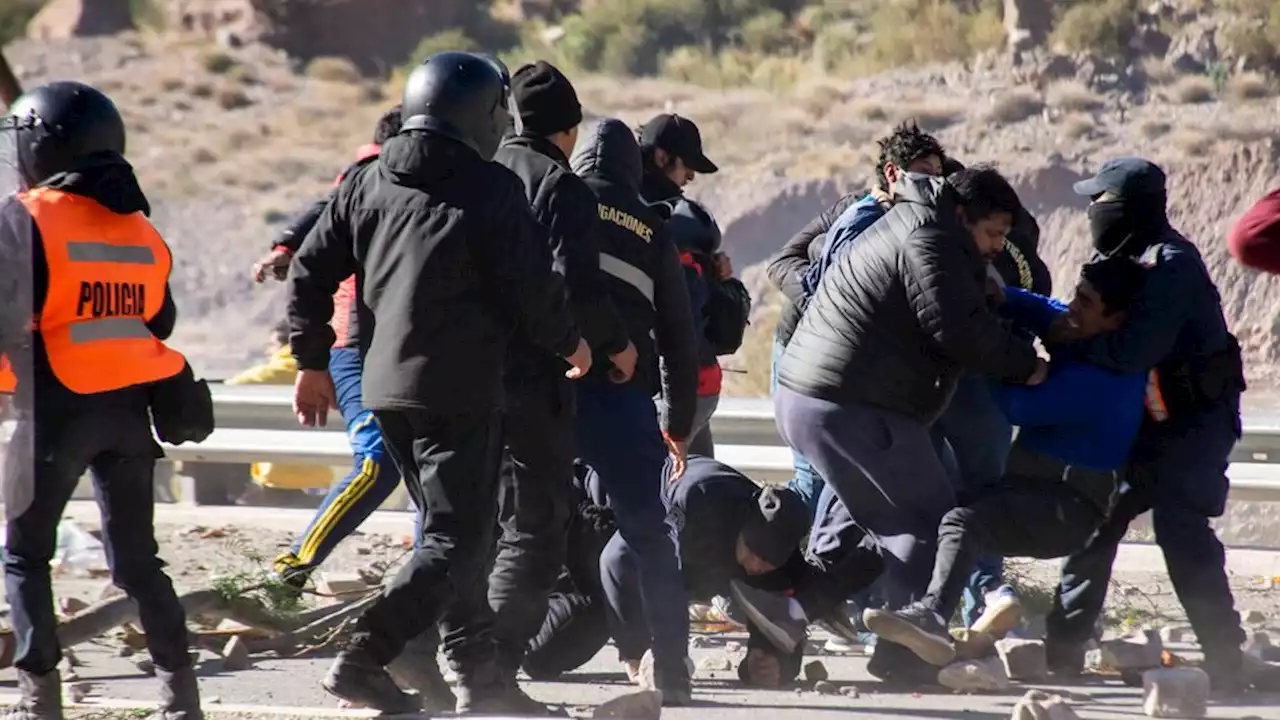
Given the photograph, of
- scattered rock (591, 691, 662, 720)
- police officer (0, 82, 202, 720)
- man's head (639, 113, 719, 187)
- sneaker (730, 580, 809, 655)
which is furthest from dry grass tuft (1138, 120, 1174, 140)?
police officer (0, 82, 202, 720)

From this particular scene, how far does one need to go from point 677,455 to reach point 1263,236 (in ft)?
8.18

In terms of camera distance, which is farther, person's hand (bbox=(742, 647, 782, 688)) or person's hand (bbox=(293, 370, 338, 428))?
person's hand (bbox=(742, 647, 782, 688))

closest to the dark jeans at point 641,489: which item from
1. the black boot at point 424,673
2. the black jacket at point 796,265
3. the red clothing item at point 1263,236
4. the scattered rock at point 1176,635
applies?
the black boot at point 424,673

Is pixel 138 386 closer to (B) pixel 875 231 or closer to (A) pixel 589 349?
(A) pixel 589 349

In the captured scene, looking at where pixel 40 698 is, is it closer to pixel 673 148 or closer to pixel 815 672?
pixel 815 672

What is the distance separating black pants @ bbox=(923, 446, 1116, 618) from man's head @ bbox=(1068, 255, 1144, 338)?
1.73 ft

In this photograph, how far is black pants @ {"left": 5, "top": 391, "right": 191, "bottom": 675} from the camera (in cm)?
559

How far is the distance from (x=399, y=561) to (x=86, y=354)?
3.84m

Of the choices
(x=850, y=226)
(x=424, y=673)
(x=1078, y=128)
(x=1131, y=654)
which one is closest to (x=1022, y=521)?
(x=1131, y=654)

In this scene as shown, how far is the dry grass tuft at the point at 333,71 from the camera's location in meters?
35.7

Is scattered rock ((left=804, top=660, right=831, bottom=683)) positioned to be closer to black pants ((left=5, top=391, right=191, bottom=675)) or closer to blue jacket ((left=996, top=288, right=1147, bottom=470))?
blue jacket ((left=996, top=288, right=1147, bottom=470))

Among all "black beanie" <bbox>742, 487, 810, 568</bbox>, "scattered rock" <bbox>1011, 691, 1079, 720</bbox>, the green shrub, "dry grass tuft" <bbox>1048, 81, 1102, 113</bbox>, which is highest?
"scattered rock" <bbox>1011, 691, 1079, 720</bbox>

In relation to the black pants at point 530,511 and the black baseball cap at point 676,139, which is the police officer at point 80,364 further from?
the black baseball cap at point 676,139

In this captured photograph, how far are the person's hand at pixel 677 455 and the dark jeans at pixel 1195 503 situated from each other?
1.46 meters
